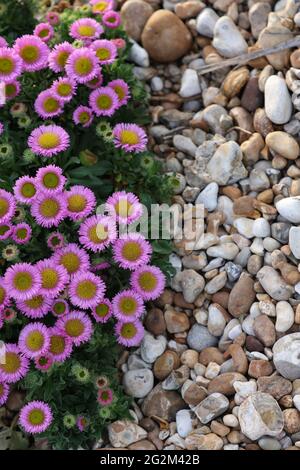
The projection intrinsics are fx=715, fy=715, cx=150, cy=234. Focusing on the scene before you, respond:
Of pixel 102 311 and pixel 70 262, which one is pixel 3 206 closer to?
pixel 70 262

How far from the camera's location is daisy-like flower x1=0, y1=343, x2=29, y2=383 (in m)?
3.27

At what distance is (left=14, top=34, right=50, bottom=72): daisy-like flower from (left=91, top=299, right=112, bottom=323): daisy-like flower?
1339mm

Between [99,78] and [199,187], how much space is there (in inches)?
31.4

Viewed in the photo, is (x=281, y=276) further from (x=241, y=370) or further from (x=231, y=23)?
(x=231, y=23)

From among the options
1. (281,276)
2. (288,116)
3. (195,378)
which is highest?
(288,116)

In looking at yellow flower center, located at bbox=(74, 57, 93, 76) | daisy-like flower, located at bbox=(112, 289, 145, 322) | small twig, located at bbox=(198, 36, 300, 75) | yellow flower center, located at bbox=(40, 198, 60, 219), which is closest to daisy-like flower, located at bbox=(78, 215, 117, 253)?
yellow flower center, located at bbox=(40, 198, 60, 219)

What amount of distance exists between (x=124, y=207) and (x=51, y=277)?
518mm

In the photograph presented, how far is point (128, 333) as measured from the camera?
345 cm

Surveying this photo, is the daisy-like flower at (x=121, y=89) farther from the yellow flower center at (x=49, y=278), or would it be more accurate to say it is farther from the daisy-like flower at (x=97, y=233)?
the yellow flower center at (x=49, y=278)

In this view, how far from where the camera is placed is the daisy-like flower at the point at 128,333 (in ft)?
11.3

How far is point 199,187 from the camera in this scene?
3926mm

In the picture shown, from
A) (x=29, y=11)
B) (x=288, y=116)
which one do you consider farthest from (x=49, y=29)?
(x=288, y=116)

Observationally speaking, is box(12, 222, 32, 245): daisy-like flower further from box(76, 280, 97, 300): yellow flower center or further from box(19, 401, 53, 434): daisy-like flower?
box(19, 401, 53, 434): daisy-like flower

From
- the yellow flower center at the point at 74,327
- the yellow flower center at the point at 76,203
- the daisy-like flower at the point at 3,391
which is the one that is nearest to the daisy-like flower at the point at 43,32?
the yellow flower center at the point at 76,203
